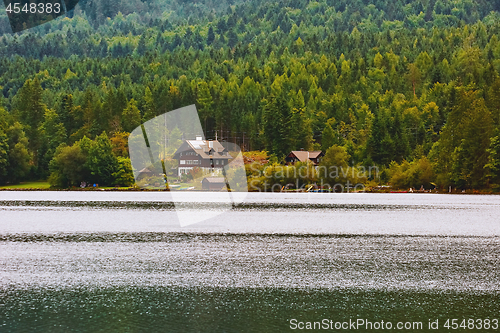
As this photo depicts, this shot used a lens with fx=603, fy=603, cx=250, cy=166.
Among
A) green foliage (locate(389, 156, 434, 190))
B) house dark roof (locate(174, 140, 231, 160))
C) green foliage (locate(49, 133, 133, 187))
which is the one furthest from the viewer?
green foliage (locate(49, 133, 133, 187))

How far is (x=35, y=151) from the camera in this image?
154 metres

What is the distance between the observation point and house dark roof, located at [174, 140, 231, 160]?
124 metres

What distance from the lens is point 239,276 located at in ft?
92.0

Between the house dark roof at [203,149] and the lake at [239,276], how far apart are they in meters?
71.3

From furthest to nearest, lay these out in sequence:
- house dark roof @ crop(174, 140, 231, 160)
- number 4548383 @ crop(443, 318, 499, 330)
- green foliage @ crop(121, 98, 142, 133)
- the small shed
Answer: green foliage @ crop(121, 98, 142, 133) → the small shed → house dark roof @ crop(174, 140, 231, 160) → number 4548383 @ crop(443, 318, 499, 330)

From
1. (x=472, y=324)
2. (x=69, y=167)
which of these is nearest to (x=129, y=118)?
(x=69, y=167)

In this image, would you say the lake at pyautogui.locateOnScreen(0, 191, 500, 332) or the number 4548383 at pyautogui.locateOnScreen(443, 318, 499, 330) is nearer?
the number 4548383 at pyautogui.locateOnScreen(443, 318, 499, 330)

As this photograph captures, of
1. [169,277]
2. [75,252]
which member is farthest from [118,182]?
[169,277]

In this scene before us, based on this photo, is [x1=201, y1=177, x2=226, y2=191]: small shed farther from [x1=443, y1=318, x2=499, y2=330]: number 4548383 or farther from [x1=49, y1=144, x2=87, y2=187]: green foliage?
[x1=443, y1=318, x2=499, y2=330]: number 4548383

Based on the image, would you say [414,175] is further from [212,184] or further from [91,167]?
[91,167]

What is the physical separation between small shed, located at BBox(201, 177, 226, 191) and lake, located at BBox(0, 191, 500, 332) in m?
75.0

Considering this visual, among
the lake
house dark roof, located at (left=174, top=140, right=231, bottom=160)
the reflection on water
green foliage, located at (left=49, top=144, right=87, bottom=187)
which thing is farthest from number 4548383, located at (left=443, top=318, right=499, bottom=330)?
green foliage, located at (left=49, top=144, right=87, bottom=187)

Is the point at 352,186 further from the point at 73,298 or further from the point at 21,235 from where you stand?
the point at 73,298

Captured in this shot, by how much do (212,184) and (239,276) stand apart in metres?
101
